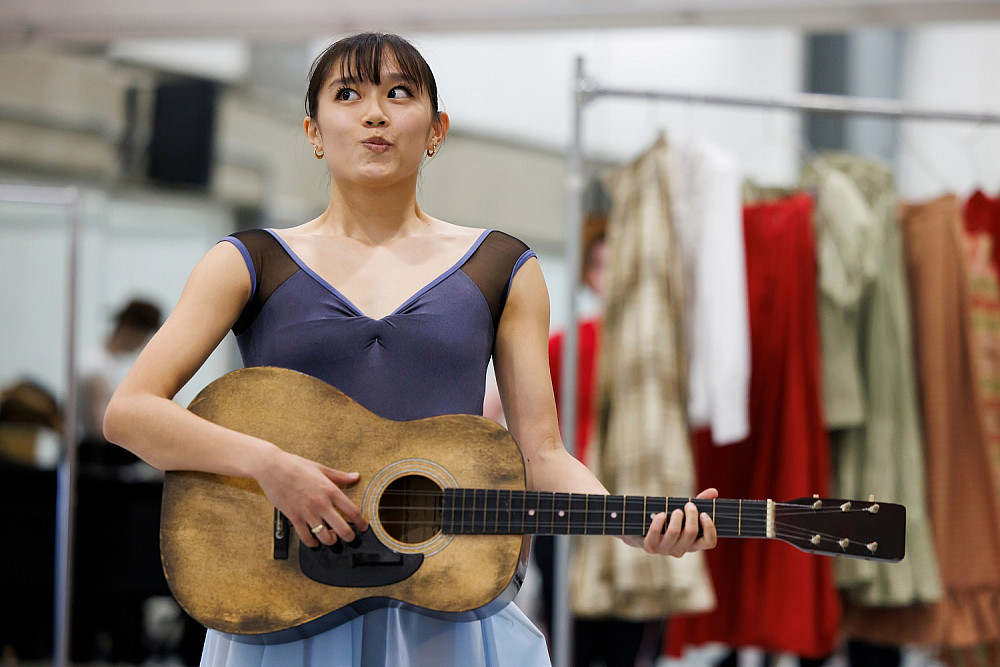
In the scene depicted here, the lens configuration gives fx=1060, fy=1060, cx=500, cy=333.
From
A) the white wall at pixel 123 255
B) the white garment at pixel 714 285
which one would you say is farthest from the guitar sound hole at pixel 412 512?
the white wall at pixel 123 255

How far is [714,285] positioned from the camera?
2953mm

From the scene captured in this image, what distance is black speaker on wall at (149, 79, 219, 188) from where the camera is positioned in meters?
4.29

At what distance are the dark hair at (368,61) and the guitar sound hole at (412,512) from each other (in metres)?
0.54

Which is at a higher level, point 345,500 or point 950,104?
point 950,104

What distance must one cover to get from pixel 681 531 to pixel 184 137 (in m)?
3.47

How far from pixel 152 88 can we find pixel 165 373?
323 cm

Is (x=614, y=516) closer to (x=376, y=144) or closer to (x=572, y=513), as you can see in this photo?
(x=572, y=513)

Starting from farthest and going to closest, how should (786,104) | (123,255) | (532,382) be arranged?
(123,255) < (786,104) < (532,382)

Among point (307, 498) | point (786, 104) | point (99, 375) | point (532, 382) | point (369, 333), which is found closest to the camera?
point (307, 498)

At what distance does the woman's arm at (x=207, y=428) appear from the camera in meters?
1.29

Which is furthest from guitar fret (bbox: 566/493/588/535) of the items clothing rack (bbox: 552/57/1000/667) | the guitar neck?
clothing rack (bbox: 552/57/1000/667)

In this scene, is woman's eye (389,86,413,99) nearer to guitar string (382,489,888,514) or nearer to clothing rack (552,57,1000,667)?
guitar string (382,489,888,514)

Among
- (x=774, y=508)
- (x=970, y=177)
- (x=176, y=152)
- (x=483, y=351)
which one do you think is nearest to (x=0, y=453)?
(x=176, y=152)

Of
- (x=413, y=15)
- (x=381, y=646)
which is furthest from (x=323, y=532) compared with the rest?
(x=413, y=15)
